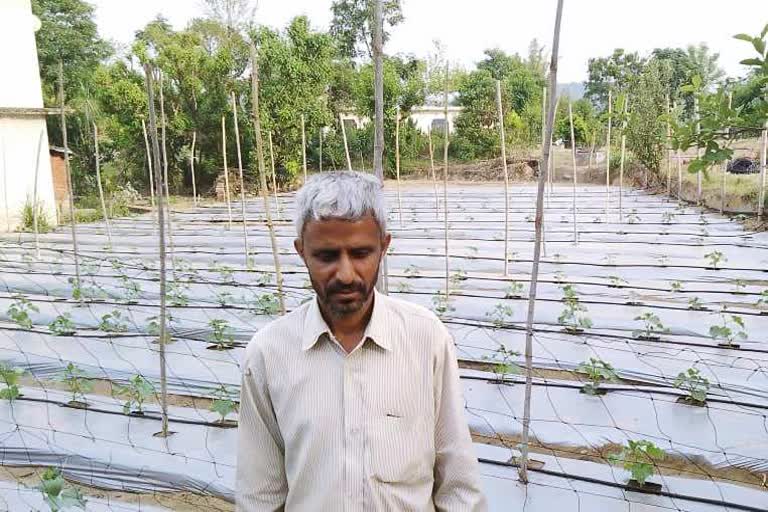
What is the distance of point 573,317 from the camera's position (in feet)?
15.8

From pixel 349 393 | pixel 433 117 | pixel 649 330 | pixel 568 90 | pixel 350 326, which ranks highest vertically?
pixel 433 117

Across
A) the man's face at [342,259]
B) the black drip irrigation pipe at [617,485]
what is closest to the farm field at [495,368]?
the black drip irrigation pipe at [617,485]

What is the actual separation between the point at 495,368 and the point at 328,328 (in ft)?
9.14

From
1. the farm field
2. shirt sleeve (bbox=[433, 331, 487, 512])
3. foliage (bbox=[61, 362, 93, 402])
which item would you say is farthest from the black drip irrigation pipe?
foliage (bbox=[61, 362, 93, 402])

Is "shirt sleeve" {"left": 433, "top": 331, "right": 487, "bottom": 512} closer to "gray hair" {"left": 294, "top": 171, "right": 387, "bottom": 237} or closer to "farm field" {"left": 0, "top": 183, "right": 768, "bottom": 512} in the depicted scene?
"gray hair" {"left": 294, "top": 171, "right": 387, "bottom": 237}

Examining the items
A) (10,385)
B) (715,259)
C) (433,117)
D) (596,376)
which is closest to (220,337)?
(10,385)

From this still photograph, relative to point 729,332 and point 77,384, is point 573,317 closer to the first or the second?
A: point 729,332

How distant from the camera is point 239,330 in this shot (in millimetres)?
4914

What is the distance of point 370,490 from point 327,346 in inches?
10.7

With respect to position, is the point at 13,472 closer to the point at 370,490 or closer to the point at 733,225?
the point at 370,490

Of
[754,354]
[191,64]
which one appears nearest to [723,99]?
[754,354]

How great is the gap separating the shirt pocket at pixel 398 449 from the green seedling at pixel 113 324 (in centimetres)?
423

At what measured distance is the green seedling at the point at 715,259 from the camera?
648 centimetres

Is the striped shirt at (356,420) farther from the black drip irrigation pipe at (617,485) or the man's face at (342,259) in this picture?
the black drip irrigation pipe at (617,485)
